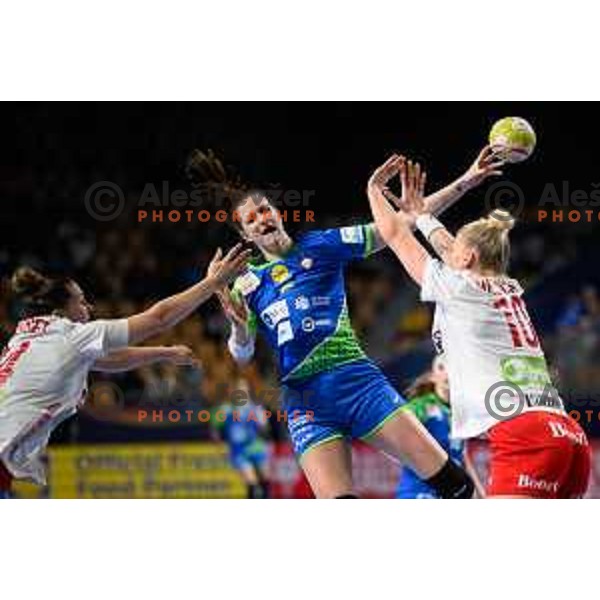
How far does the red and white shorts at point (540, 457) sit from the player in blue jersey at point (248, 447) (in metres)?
5.48

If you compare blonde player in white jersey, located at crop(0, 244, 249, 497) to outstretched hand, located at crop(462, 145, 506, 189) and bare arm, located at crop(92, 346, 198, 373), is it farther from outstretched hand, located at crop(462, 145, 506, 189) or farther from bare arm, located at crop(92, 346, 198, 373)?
outstretched hand, located at crop(462, 145, 506, 189)

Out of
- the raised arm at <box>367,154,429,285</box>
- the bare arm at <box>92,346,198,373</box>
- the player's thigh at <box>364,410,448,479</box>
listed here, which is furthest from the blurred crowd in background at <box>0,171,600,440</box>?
the player's thigh at <box>364,410,448,479</box>

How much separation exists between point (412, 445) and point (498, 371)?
124 cm

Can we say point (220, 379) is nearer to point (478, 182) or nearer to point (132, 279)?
point (132, 279)

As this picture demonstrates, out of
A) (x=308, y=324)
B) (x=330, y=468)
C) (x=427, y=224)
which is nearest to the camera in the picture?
(x=427, y=224)

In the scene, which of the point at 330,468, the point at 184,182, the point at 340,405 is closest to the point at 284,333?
the point at 340,405

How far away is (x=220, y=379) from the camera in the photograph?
38.8ft

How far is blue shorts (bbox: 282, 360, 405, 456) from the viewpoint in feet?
29.1

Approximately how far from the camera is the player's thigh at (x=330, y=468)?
869cm

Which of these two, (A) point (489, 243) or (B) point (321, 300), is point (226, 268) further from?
(A) point (489, 243)

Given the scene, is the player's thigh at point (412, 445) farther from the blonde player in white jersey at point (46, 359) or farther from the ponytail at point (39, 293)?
the ponytail at point (39, 293)

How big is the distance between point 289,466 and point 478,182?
5.10 m

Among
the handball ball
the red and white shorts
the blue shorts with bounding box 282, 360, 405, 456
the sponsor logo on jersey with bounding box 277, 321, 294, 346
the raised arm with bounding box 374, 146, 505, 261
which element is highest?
the handball ball

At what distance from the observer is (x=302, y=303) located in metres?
9.02
